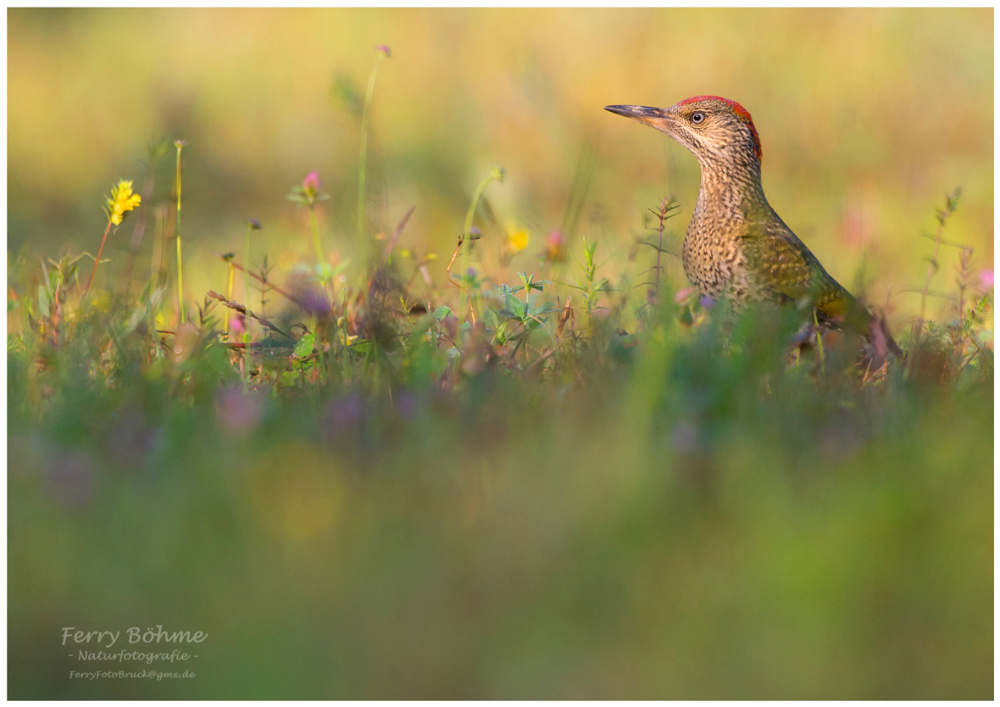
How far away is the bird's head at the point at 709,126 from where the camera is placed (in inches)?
157

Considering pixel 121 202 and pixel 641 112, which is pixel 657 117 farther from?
pixel 121 202

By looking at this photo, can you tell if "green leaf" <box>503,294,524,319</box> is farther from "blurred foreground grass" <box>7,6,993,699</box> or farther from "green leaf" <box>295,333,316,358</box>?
"green leaf" <box>295,333,316,358</box>

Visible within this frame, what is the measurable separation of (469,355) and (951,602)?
1.44m

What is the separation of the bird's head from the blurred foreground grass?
1.19 metres

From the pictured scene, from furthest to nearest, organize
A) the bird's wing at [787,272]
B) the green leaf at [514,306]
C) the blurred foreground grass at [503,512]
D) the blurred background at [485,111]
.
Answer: the blurred background at [485,111] → the bird's wing at [787,272] → the green leaf at [514,306] → the blurred foreground grass at [503,512]

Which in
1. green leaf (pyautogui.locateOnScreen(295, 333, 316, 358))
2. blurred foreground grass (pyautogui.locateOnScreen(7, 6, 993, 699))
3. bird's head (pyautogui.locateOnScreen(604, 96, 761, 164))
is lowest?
blurred foreground grass (pyautogui.locateOnScreen(7, 6, 993, 699))

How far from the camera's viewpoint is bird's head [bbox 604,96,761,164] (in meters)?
3.99

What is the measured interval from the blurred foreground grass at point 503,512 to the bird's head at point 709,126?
46.9 inches

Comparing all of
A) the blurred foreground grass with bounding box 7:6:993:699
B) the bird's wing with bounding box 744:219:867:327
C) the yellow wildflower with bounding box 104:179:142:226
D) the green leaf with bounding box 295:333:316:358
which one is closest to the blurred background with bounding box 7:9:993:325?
the bird's wing with bounding box 744:219:867:327

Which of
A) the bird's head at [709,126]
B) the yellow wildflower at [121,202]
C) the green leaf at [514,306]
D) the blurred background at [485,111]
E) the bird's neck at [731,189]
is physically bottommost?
the green leaf at [514,306]

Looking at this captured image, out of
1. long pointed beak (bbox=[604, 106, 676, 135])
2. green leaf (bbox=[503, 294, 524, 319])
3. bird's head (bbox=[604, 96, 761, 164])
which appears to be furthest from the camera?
long pointed beak (bbox=[604, 106, 676, 135])

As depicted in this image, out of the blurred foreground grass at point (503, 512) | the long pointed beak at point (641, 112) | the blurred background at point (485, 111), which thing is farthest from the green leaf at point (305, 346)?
the blurred background at point (485, 111)

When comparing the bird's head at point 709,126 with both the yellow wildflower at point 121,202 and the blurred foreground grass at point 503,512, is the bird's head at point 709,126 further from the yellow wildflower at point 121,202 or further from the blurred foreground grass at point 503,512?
the yellow wildflower at point 121,202

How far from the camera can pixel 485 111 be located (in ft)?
25.7
